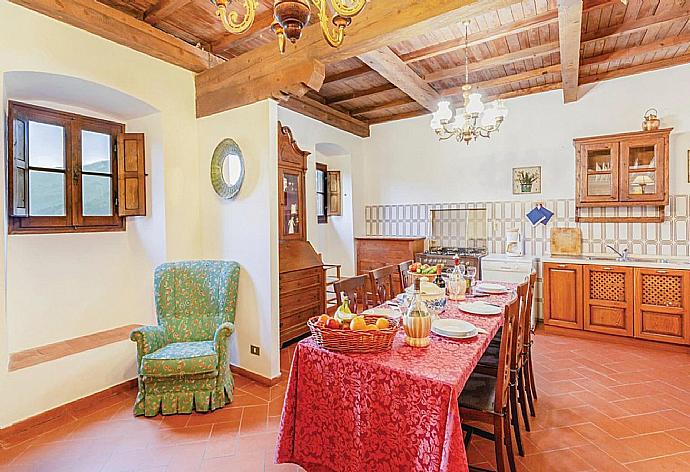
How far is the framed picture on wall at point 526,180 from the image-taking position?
4.97 metres

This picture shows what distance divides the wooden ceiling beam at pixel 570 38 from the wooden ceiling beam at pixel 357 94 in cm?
197

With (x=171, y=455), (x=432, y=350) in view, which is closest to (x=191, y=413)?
(x=171, y=455)

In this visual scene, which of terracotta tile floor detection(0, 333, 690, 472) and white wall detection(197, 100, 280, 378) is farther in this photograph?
white wall detection(197, 100, 280, 378)

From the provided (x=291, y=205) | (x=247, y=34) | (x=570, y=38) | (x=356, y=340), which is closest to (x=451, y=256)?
(x=291, y=205)

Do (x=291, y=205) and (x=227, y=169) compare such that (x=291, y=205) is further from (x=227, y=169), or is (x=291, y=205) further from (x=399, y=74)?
(x=399, y=74)

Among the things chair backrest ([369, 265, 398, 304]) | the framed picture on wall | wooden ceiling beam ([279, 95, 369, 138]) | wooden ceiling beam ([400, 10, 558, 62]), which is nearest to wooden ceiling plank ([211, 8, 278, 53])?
wooden ceiling beam ([279, 95, 369, 138])

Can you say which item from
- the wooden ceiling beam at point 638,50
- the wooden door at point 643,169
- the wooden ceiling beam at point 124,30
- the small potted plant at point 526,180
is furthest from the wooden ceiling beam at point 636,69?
the wooden ceiling beam at point 124,30

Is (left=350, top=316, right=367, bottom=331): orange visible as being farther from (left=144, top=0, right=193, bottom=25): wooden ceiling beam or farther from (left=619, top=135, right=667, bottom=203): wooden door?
(left=619, top=135, right=667, bottom=203): wooden door

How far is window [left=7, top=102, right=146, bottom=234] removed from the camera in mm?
3012

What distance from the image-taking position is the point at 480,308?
2.41 metres

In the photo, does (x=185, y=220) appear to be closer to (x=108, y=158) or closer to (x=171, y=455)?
(x=108, y=158)

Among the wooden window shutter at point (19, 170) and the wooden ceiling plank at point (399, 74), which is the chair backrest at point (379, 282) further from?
the wooden window shutter at point (19, 170)

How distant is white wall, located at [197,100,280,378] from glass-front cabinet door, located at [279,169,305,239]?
769 millimetres

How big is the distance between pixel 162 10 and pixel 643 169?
5.04 m
